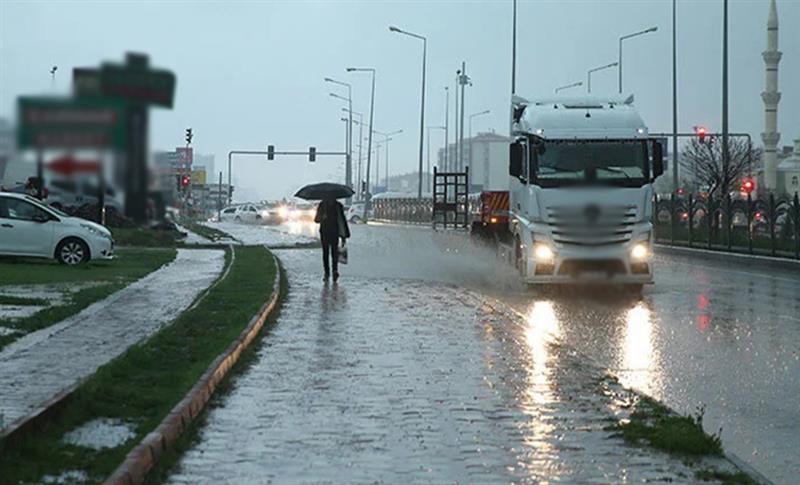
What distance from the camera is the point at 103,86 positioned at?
269 cm

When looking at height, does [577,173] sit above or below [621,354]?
above

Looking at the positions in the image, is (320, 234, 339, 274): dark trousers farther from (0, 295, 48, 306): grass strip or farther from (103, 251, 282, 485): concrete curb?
(103, 251, 282, 485): concrete curb

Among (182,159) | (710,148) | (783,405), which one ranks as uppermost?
(710,148)

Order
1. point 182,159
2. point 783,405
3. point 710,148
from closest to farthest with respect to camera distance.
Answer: point 182,159, point 783,405, point 710,148

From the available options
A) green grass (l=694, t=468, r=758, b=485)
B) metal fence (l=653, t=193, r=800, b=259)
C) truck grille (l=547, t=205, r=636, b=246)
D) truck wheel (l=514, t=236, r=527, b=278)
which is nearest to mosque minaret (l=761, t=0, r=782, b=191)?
metal fence (l=653, t=193, r=800, b=259)

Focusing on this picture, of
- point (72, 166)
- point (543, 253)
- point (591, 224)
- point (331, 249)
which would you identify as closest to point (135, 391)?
point (591, 224)

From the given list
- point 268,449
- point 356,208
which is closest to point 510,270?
point 268,449

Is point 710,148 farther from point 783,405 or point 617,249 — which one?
point 783,405

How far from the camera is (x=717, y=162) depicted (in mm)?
63781

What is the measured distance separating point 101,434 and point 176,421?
1.82 feet

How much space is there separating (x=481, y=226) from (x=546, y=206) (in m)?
11.0

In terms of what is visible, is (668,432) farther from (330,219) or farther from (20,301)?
(330,219)

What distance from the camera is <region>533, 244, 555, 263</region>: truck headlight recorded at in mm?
21530

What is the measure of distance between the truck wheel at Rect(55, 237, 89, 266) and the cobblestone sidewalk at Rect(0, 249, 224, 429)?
3.81 metres
